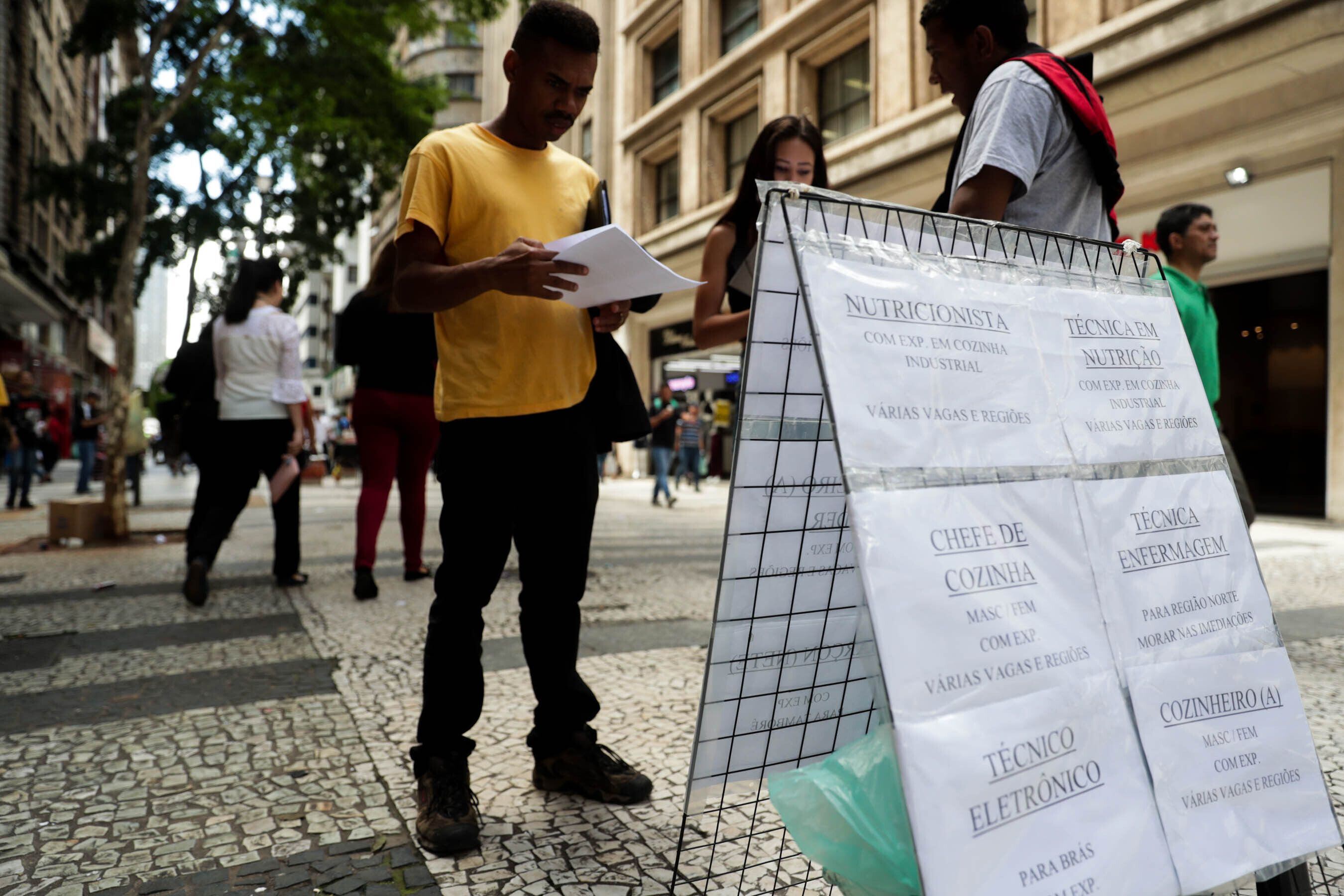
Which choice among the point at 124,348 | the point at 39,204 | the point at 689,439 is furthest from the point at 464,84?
the point at 124,348

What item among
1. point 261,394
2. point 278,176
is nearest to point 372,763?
point 261,394

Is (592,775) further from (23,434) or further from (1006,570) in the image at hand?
(23,434)

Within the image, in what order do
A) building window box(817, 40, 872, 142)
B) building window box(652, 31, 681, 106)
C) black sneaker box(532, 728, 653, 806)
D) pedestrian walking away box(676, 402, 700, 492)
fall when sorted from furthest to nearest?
building window box(652, 31, 681, 106) < building window box(817, 40, 872, 142) < pedestrian walking away box(676, 402, 700, 492) < black sneaker box(532, 728, 653, 806)

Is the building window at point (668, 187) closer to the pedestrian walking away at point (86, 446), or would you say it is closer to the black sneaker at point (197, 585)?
the pedestrian walking away at point (86, 446)

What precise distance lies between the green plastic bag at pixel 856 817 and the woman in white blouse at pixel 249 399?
172 inches

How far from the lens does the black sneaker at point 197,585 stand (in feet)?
15.6

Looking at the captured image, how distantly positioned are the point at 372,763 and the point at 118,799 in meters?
0.60

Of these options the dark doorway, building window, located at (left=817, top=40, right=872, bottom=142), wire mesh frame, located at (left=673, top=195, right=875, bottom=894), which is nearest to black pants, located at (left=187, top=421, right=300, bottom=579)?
wire mesh frame, located at (left=673, top=195, right=875, bottom=894)

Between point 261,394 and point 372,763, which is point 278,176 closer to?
point 261,394

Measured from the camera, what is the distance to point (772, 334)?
153 centimetres

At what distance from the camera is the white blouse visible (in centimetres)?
505

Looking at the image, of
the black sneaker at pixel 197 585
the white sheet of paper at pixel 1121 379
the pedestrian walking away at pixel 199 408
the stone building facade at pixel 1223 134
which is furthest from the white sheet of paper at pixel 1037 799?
the stone building facade at pixel 1223 134

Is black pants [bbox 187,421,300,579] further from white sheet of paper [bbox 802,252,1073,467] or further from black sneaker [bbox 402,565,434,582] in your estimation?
white sheet of paper [bbox 802,252,1073,467]

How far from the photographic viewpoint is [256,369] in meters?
→ 5.07
